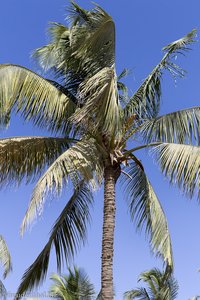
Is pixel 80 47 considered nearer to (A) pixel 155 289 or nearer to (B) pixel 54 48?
(B) pixel 54 48

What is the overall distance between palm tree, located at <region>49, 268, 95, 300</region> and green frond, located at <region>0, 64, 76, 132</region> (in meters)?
11.8

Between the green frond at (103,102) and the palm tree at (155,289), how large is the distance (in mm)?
12212

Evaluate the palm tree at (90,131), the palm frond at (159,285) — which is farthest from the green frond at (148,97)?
the palm frond at (159,285)

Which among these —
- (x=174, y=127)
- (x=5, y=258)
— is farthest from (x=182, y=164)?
(x=5, y=258)

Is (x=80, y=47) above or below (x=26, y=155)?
above

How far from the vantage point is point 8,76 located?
32.5 ft

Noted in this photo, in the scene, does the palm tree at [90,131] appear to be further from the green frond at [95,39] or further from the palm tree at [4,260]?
the palm tree at [4,260]

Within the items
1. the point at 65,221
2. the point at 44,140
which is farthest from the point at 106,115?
the point at 65,221

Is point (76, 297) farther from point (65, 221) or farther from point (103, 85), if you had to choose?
point (103, 85)

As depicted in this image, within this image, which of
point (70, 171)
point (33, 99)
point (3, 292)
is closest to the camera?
point (70, 171)

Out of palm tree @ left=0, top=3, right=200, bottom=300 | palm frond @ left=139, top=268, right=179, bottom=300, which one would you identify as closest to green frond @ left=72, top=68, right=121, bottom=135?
palm tree @ left=0, top=3, right=200, bottom=300

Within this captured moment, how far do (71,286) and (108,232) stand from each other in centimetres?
1282

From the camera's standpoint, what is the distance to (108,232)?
31.3ft

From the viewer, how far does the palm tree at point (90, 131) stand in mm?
9391
